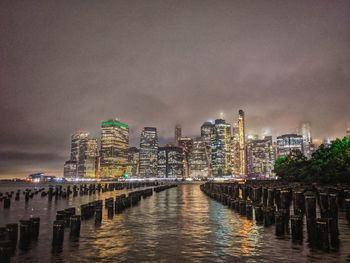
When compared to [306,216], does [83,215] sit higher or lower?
lower

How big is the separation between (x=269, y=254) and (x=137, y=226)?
1181 cm

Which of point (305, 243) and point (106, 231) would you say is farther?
point (106, 231)

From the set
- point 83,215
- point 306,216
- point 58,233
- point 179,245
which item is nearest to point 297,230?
point 306,216

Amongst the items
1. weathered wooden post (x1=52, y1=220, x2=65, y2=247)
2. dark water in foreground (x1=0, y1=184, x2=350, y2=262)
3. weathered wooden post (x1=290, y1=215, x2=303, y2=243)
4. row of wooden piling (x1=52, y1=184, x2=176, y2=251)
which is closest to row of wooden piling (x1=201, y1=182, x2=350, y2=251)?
weathered wooden post (x1=290, y1=215, x2=303, y2=243)

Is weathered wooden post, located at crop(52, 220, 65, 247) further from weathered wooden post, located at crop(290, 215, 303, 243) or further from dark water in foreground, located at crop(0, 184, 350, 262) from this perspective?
weathered wooden post, located at crop(290, 215, 303, 243)

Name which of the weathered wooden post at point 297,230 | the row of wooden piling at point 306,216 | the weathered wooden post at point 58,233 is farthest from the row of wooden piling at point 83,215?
the weathered wooden post at point 297,230

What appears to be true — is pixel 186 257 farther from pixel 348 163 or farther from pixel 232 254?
pixel 348 163

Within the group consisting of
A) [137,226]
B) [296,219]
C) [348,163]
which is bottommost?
[137,226]

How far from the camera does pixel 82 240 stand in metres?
18.5

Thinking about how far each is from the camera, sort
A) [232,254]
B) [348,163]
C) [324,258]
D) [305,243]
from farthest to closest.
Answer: [348,163]
[305,243]
[232,254]
[324,258]

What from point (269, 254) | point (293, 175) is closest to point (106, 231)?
point (269, 254)

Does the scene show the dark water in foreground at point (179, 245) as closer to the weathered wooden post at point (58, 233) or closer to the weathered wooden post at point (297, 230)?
the weathered wooden post at point (58, 233)

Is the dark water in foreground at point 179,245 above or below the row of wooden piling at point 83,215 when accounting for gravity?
below

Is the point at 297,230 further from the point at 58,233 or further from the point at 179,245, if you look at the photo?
the point at 58,233
